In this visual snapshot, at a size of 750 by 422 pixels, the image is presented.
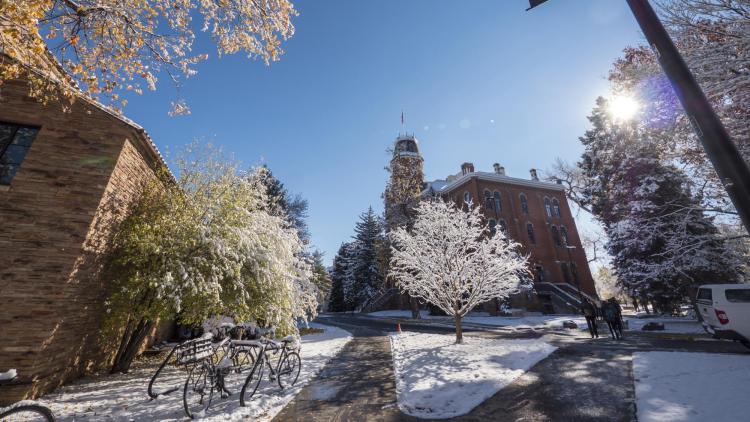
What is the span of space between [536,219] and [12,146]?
3982 centimetres

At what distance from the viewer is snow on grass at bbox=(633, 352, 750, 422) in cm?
423

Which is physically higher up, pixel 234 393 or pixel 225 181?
pixel 225 181

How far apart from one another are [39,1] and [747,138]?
16.5 meters

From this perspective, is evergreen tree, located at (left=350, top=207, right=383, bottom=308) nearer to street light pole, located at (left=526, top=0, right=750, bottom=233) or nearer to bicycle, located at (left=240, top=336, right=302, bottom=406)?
bicycle, located at (left=240, top=336, right=302, bottom=406)

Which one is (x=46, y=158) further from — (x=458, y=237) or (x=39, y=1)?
(x=458, y=237)

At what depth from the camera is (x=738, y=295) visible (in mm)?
8648

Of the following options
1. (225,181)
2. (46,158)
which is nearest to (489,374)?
(225,181)

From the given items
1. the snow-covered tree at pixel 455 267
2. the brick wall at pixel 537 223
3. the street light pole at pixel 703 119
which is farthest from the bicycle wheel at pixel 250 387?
the brick wall at pixel 537 223

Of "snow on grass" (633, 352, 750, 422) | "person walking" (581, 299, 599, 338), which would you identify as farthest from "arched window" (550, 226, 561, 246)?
"snow on grass" (633, 352, 750, 422)

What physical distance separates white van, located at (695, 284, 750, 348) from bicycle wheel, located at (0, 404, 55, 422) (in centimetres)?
1500

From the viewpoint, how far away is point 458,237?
13.3m

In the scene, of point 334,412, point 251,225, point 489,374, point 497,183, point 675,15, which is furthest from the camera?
point 497,183

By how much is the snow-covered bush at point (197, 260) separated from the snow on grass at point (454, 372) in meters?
4.20

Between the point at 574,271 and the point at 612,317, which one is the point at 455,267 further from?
the point at 574,271
